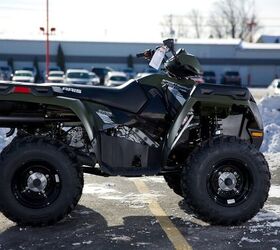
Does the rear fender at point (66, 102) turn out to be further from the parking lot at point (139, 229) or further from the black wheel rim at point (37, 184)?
the parking lot at point (139, 229)

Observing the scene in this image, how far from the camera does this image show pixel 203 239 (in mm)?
4871

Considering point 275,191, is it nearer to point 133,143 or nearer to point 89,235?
point 133,143

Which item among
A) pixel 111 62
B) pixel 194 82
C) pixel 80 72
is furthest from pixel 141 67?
pixel 194 82

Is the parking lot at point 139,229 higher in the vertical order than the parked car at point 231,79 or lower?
higher

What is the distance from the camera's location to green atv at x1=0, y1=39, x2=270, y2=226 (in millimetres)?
5082

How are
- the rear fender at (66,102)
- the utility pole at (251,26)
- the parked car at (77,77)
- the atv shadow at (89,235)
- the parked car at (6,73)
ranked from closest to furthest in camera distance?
1. the atv shadow at (89,235)
2. the rear fender at (66,102)
3. the parked car at (77,77)
4. the parked car at (6,73)
5. the utility pole at (251,26)

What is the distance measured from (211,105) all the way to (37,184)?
188 cm

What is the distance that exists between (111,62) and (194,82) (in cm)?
4995

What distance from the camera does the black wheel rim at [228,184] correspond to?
536 cm

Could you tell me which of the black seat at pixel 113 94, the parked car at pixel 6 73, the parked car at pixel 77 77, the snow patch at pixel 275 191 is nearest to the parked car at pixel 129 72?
the parked car at pixel 6 73

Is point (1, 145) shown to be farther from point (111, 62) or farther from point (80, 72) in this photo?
point (111, 62)

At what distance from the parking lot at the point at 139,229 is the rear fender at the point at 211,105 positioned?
27.0 inches

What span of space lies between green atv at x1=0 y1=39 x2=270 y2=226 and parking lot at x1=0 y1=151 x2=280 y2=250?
0.61 ft

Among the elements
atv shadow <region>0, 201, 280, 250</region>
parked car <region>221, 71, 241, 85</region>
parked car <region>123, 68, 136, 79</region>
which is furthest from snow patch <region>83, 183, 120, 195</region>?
parked car <region>123, 68, 136, 79</region>
